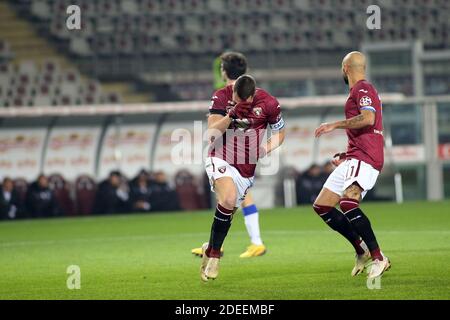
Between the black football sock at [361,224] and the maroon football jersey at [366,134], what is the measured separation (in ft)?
1.52

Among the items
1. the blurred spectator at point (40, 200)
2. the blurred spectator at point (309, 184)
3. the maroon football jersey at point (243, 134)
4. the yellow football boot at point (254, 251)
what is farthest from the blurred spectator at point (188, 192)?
the maroon football jersey at point (243, 134)

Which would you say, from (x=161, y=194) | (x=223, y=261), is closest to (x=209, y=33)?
(x=161, y=194)

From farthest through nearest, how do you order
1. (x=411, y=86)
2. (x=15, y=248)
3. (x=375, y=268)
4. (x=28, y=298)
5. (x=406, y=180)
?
(x=411, y=86), (x=406, y=180), (x=15, y=248), (x=375, y=268), (x=28, y=298)

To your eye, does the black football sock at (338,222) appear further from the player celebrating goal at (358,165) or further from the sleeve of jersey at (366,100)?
the sleeve of jersey at (366,100)

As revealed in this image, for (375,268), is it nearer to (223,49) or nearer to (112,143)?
Result: (112,143)

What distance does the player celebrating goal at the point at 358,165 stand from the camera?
9.86 metres

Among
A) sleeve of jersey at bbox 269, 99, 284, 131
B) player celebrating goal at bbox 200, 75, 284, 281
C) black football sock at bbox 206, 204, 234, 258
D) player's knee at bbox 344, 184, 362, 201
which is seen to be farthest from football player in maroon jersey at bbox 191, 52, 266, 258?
player's knee at bbox 344, 184, 362, 201

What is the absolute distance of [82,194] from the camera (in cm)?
2541

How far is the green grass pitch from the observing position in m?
9.12

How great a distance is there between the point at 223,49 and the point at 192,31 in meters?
1.61

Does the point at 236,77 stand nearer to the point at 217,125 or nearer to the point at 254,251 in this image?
the point at 217,125

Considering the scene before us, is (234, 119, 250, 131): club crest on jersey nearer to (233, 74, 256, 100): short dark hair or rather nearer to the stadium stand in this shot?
(233, 74, 256, 100): short dark hair

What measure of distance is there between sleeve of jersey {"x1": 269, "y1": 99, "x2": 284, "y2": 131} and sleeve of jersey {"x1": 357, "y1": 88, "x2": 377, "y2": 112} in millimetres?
911
